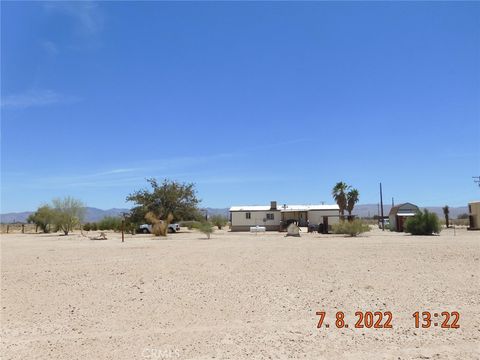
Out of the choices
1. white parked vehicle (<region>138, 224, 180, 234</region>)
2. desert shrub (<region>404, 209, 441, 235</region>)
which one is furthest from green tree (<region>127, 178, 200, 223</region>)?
desert shrub (<region>404, 209, 441, 235</region>)

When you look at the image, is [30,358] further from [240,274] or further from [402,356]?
[240,274]

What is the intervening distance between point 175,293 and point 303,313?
343cm

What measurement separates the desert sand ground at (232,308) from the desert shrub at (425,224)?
21916 millimetres

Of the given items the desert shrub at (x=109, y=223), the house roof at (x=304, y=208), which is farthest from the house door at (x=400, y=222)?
the desert shrub at (x=109, y=223)

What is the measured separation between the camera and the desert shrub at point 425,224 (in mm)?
36844

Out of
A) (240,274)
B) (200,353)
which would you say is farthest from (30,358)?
(240,274)

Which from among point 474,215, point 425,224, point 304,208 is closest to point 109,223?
point 304,208

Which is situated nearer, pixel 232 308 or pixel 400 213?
pixel 232 308
